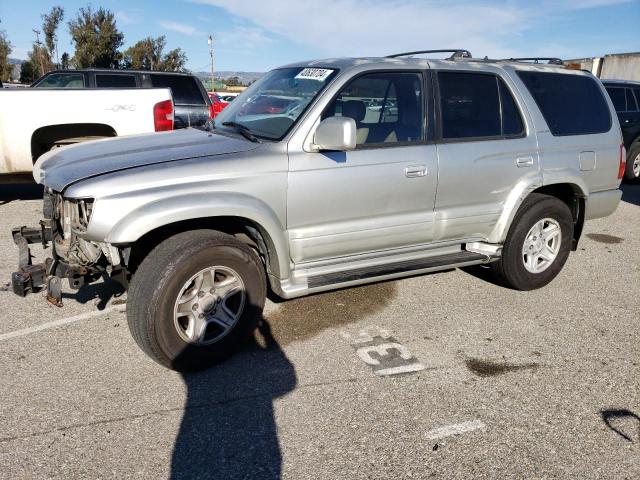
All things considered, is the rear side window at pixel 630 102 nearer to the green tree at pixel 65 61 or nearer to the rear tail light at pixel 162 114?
the rear tail light at pixel 162 114

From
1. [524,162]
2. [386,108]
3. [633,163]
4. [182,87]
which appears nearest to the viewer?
[386,108]

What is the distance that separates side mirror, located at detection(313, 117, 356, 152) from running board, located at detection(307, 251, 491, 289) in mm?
897


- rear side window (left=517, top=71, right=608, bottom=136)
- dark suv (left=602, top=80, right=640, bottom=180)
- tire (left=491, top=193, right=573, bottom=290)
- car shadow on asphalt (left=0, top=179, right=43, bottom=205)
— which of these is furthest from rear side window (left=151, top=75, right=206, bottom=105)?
dark suv (left=602, top=80, right=640, bottom=180)

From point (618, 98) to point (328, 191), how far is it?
9.50 meters

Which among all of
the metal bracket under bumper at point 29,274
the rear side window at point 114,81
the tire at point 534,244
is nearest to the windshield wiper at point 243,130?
the metal bracket under bumper at point 29,274

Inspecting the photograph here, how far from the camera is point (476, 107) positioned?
4227 millimetres

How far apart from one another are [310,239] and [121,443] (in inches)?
66.0

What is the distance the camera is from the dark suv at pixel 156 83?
9133 mm

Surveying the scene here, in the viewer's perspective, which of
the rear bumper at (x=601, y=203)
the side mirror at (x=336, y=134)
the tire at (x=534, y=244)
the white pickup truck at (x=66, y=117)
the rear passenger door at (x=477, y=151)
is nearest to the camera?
→ the side mirror at (x=336, y=134)

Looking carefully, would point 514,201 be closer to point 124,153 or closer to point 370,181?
point 370,181

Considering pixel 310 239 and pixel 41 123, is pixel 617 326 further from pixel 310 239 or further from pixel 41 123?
pixel 41 123

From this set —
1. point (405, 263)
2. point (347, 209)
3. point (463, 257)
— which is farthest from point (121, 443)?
point (463, 257)

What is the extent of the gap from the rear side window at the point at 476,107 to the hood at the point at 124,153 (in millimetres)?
1599

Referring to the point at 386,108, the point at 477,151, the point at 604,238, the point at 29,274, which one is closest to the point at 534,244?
the point at 477,151
